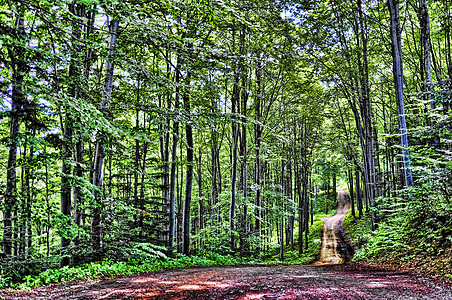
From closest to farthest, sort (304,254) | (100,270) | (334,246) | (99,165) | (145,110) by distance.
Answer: (100,270), (145,110), (99,165), (304,254), (334,246)

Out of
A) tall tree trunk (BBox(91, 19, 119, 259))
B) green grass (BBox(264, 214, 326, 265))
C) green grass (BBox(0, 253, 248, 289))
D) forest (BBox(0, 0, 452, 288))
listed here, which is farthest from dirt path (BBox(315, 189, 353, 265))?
tall tree trunk (BBox(91, 19, 119, 259))

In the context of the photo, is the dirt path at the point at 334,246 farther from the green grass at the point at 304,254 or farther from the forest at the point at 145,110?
the forest at the point at 145,110

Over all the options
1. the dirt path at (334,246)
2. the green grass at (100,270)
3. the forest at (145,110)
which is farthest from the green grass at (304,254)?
the green grass at (100,270)

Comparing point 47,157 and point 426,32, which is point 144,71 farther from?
point 426,32

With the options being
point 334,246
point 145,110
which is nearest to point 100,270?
point 145,110

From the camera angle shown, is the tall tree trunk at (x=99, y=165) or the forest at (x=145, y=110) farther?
the tall tree trunk at (x=99, y=165)

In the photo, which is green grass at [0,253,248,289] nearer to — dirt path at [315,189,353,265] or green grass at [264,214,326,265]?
green grass at [264,214,326,265]

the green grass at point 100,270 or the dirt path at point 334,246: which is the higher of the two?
the green grass at point 100,270

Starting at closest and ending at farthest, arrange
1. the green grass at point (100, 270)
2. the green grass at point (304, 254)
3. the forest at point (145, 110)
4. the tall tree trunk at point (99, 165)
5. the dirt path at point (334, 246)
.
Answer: the forest at point (145, 110), the green grass at point (100, 270), the tall tree trunk at point (99, 165), the dirt path at point (334, 246), the green grass at point (304, 254)

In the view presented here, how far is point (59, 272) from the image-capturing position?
20.6 feet

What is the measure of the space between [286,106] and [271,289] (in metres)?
15.7

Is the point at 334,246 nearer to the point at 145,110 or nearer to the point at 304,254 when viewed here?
the point at 304,254

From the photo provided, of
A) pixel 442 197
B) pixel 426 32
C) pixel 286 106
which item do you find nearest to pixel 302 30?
pixel 426 32

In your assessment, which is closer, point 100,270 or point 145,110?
point 100,270
